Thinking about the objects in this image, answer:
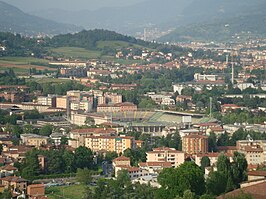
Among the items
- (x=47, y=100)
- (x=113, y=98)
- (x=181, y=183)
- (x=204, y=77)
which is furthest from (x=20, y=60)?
(x=181, y=183)

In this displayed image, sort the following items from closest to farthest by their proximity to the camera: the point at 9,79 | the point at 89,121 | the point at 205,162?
the point at 205,162, the point at 89,121, the point at 9,79

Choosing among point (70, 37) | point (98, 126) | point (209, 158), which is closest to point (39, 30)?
point (70, 37)

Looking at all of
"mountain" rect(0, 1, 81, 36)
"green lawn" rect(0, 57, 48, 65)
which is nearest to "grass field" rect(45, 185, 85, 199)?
"green lawn" rect(0, 57, 48, 65)

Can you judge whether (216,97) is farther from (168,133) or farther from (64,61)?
(64,61)

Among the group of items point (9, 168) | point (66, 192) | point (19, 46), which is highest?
point (19, 46)

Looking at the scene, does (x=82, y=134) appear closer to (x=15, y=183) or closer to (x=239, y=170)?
(x=15, y=183)

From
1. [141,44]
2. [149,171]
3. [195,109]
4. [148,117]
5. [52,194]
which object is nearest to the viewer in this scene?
[52,194]

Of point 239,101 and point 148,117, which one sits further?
point 239,101
